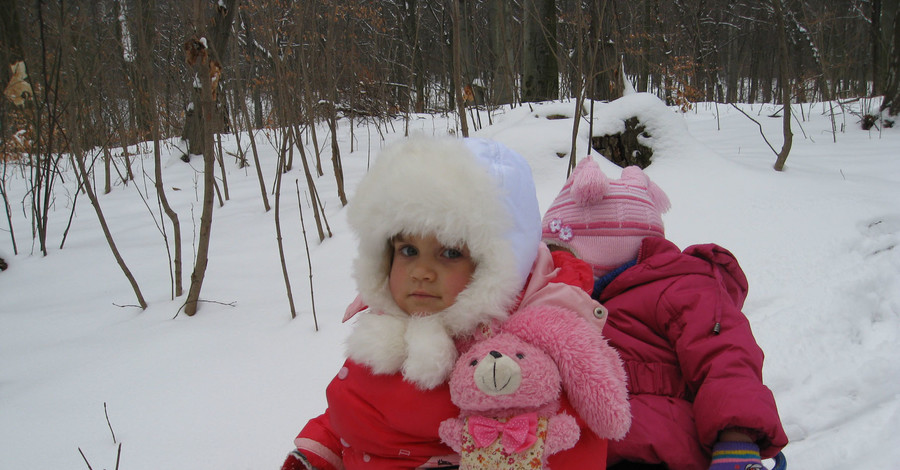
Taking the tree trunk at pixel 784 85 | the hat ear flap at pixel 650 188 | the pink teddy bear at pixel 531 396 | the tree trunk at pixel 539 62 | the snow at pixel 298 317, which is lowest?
the snow at pixel 298 317

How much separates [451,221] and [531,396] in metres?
0.36

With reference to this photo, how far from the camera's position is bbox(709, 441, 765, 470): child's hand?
3.51 ft

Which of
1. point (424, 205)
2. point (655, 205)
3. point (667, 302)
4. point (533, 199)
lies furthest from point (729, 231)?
point (424, 205)

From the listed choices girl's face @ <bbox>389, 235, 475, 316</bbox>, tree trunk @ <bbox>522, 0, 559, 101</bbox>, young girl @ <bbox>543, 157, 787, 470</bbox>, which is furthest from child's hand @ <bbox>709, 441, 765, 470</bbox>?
tree trunk @ <bbox>522, 0, 559, 101</bbox>

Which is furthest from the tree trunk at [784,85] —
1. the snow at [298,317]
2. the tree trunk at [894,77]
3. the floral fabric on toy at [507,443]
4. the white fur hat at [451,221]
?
the floral fabric on toy at [507,443]

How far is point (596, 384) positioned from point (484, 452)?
9.3 inches

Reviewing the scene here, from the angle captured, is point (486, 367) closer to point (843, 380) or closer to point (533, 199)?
point (533, 199)

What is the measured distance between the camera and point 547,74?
7262 millimetres

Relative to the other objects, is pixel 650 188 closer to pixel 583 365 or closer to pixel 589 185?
pixel 589 185

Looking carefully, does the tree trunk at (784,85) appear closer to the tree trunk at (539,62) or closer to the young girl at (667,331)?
the young girl at (667,331)

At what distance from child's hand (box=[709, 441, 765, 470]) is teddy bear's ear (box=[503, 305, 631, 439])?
0.94 ft

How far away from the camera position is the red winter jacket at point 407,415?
1043 millimetres

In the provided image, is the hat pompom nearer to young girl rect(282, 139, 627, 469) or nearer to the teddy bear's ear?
young girl rect(282, 139, 627, 469)

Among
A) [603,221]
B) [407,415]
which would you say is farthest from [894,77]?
[407,415]
